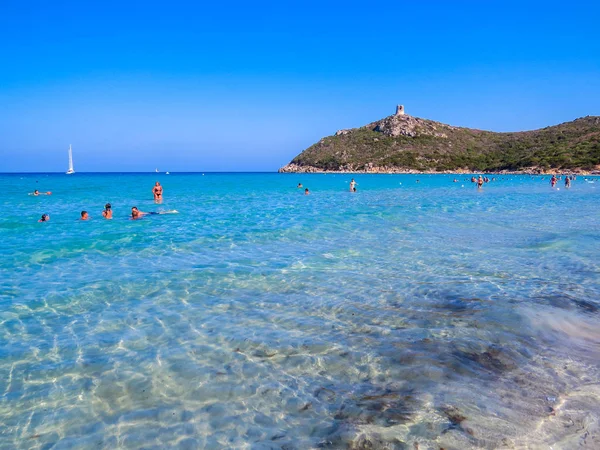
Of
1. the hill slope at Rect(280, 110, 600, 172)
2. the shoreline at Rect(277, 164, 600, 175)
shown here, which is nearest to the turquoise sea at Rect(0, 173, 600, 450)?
the shoreline at Rect(277, 164, 600, 175)

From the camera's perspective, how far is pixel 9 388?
4934 mm

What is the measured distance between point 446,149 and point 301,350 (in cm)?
15343

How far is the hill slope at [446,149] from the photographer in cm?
10600

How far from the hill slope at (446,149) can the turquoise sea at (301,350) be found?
103 metres

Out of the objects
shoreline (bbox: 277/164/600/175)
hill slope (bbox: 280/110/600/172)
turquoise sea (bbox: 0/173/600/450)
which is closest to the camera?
turquoise sea (bbox: 0/173/600/450)

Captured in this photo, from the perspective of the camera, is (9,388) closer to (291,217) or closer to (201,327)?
(201,327)

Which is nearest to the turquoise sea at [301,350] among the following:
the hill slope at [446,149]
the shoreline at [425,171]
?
the shoreline at [425,171]

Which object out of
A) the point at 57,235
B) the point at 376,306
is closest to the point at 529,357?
the point at 376,306

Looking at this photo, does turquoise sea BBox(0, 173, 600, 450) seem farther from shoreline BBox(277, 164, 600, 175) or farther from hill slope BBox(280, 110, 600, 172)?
hill slope BBox(280, 110, 600, 172)

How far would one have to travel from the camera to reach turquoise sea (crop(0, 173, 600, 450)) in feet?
13.3

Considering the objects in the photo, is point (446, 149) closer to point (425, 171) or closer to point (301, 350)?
point (425, 171)

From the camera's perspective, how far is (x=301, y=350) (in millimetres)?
5848

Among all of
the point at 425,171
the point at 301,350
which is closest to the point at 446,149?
the point at 425,171

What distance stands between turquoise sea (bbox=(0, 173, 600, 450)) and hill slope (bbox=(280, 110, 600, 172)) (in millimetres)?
102995
